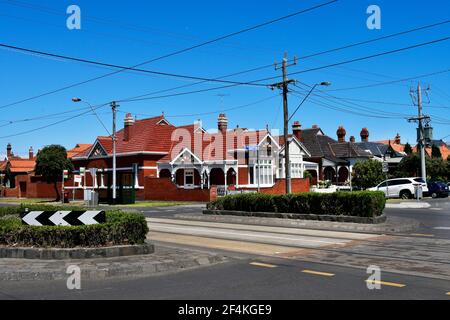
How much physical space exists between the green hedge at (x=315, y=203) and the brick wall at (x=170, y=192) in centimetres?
1647

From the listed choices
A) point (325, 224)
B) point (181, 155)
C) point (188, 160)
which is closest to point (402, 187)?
point (188, 160)

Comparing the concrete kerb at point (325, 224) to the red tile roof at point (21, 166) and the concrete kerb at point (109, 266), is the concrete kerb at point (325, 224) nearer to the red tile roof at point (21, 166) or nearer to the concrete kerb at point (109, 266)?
the concrete kerb at point (109, 266)

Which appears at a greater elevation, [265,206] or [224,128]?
[224,128]

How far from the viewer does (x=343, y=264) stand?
406 inches

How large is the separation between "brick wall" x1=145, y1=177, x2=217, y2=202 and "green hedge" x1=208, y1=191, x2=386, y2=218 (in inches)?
648

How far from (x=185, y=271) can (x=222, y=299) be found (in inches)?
106

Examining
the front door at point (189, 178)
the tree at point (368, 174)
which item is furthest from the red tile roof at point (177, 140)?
the tree at point (368, 174)

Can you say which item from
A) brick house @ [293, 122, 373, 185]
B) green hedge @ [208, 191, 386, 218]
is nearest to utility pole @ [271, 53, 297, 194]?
green hedge @ [208, 191, 386, 218]

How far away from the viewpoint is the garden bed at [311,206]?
62.7 feet

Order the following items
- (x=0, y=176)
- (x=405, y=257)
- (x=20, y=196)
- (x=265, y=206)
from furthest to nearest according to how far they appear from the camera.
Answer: (x=0, y=176) < (x=20, y=196) < (x=265, y=206) < (x=405, y=257)

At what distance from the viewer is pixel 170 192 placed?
44.3m

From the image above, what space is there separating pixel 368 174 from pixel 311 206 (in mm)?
30443
